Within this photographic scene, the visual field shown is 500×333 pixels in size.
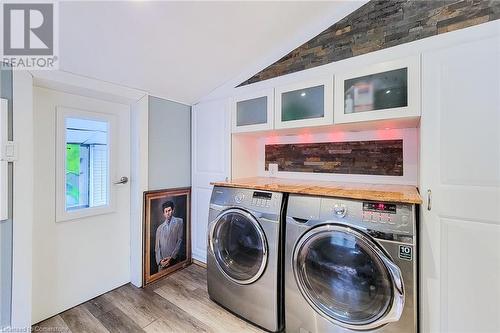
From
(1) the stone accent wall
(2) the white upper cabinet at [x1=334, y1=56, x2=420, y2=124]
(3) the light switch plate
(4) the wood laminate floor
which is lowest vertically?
(4) the wood laminate floor

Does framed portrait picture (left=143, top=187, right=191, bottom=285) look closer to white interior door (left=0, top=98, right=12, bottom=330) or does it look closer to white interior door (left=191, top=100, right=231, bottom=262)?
white interior door (left=191, top=100, right=231, bottom=262)

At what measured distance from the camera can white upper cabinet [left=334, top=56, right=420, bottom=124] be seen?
1.39 m

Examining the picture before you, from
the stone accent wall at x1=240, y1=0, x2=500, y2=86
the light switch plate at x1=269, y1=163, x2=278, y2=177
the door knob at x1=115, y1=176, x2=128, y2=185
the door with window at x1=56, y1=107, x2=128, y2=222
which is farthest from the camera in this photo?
the light switch plate at x1=269, y1=163, x2=278, y2=177

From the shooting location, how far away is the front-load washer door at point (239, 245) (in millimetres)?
1709

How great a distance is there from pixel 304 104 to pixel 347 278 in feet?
4.30

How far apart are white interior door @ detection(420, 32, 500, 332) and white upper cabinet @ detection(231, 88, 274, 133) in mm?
1126

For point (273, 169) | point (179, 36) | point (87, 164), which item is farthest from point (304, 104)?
point (87, 164)

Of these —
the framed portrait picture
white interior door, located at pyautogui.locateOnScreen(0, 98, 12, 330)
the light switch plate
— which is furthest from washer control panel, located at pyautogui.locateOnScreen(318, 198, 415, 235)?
white interior door, located at pyautogui.locateOnScreen(0, 98, 12, 330)

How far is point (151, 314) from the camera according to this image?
1845 millimetres

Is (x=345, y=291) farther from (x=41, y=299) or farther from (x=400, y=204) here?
(x=41, y=299)

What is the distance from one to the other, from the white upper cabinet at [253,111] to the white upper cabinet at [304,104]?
0.07 meters

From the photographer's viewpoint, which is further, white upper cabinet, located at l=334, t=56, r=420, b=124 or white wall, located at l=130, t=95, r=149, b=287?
white wall, located at l=130, t=95, r=149, b=287

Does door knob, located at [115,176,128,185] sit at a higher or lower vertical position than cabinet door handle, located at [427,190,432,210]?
higher

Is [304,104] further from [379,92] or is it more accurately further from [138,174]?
[138,174]
